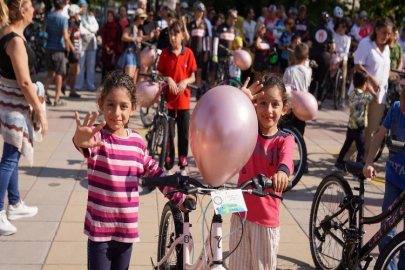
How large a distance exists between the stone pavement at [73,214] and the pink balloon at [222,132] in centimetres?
35

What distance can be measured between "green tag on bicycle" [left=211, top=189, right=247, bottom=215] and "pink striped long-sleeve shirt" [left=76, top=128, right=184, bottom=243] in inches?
26.5

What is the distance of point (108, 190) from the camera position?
124 inches

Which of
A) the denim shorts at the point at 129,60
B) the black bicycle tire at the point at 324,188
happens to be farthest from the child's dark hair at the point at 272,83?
the denim shorts at the point at 129,60

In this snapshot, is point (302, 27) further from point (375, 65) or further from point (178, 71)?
point (178, 71)

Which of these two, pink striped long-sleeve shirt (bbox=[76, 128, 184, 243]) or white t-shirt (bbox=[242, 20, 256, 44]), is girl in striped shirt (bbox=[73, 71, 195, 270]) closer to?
pink striped long-sleeve shirt (bbox=[76, 128, 184, 243])

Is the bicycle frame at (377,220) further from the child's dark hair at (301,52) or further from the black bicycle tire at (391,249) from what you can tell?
the child's dark hair at (301,52)

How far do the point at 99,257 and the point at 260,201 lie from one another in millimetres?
1013

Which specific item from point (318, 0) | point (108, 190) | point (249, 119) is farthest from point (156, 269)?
point (318, 0)

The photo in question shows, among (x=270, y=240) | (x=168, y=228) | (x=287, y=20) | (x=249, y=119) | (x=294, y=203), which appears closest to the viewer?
(x=249, y=119)

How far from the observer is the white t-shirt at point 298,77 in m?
7.29

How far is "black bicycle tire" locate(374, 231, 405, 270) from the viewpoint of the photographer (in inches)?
128

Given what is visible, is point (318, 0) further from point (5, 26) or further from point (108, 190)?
point (108, 190)

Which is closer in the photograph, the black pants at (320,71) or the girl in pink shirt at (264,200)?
the girl in pink shirt at (264,200)

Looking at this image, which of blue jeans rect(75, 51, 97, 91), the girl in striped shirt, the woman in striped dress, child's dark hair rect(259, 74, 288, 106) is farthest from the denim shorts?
the girl in striped shirt
